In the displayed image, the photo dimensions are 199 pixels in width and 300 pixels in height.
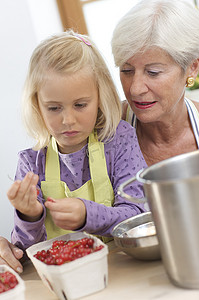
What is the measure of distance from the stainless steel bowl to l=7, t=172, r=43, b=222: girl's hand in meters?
0.23

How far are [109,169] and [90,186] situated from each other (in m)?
0.09

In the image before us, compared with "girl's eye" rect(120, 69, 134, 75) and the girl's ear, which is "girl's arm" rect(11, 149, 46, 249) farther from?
the girl's ear

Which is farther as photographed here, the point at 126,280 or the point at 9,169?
the point at 9,169

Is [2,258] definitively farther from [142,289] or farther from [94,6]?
[94,6]

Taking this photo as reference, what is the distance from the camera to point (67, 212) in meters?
1.25

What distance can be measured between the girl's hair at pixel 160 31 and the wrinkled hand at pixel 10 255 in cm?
85

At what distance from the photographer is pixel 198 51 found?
2.01 meters

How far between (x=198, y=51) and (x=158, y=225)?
3.77ft

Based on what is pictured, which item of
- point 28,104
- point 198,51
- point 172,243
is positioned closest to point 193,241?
point 172,243

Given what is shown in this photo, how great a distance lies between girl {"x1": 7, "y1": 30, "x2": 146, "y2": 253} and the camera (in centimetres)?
150

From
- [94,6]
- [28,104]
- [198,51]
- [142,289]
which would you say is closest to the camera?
[142,289]

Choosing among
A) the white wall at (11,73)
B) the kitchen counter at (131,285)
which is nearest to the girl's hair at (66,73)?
the kitchen counter at (131,285)

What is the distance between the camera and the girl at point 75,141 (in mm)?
1502

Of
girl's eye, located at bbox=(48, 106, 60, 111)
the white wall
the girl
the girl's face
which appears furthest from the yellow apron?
the white wall
